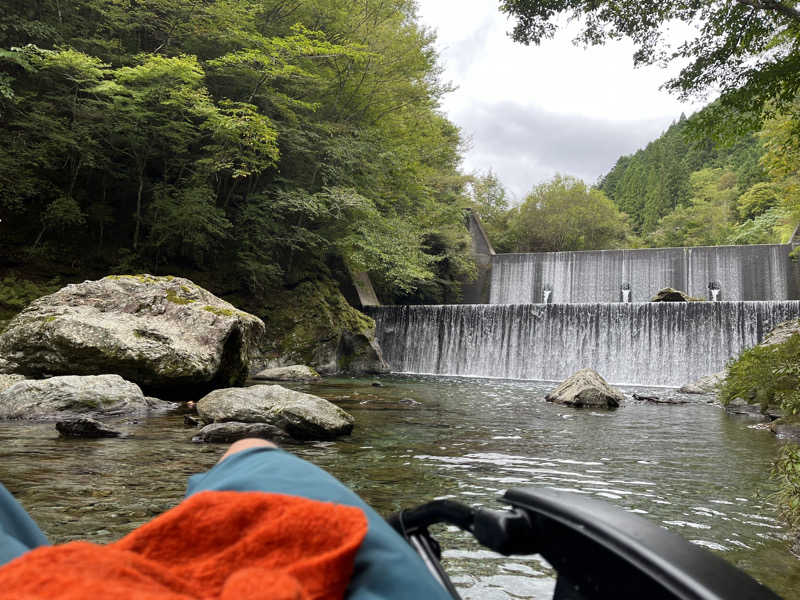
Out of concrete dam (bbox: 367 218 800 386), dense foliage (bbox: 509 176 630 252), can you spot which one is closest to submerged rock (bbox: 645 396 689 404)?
concrete dam (bbox: 367 218 800 386)

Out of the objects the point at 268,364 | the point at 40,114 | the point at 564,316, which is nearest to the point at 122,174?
the point at 40,114

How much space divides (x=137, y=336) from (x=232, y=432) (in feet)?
11.0

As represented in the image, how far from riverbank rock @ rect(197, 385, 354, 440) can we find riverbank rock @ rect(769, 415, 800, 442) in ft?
16.4

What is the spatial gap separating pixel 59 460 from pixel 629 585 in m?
4.46

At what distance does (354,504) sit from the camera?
0.82 m

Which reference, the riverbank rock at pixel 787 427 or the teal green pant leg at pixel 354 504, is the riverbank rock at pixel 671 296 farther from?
the teal green pant leg at pixel 354 504

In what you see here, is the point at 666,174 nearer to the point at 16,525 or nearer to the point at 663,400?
the point at 663,400

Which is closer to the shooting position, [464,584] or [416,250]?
[464,584]

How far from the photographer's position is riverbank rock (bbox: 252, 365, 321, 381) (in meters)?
12.5

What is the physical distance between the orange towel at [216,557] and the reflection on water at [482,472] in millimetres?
1800

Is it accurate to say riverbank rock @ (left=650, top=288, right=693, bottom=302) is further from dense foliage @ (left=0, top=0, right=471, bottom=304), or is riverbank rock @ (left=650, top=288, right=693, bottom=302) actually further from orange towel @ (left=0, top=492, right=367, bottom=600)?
orange towel @ (left=0, top=492, right=367, bottom=600)

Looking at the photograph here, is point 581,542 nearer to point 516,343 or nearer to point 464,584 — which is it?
point 464,584

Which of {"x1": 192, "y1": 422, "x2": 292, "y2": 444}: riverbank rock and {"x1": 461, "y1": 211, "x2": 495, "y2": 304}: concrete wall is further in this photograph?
{"x1": 461, "y1": 211, "x2": 495, "y2": 304}: concrete wall

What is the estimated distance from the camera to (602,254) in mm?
22953
